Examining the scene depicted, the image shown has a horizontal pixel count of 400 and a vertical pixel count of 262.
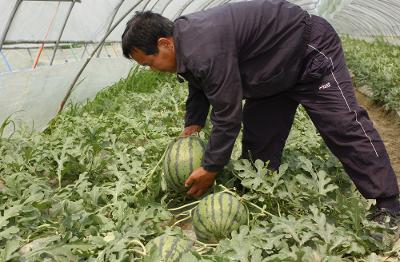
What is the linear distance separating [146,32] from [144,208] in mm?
→ 1022

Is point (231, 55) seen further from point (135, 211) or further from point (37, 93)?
point (37, 93)

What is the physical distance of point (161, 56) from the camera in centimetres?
271

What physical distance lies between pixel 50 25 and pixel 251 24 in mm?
3961

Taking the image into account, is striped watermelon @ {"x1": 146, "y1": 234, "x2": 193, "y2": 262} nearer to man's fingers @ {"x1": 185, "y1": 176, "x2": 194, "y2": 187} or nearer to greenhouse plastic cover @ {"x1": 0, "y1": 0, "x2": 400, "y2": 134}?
man's fingers @ {"x1": 185, "y1": 176, "x2": 194, "y2": 187}

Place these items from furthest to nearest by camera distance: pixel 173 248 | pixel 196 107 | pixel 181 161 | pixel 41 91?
pixel 41 91 < pixel 196 107 < pixel 181 161 < pixel 173 248

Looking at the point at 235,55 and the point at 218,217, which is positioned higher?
the point at 235,55

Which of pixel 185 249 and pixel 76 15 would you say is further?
pixel 76 15

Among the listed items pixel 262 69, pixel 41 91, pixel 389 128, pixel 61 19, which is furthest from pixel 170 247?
pixel 389 128

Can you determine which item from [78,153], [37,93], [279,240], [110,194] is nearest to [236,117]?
[279,240]

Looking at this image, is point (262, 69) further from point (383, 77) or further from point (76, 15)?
point (383, 77)

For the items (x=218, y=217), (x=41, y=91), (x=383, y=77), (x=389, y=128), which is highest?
(x=218, y=217)

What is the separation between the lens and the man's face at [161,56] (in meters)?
2.69

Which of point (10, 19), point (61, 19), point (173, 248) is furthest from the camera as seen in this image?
point (61, 19)

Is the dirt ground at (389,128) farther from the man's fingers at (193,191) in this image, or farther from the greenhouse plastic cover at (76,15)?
the greenhouse plastic cover at (76,15)
